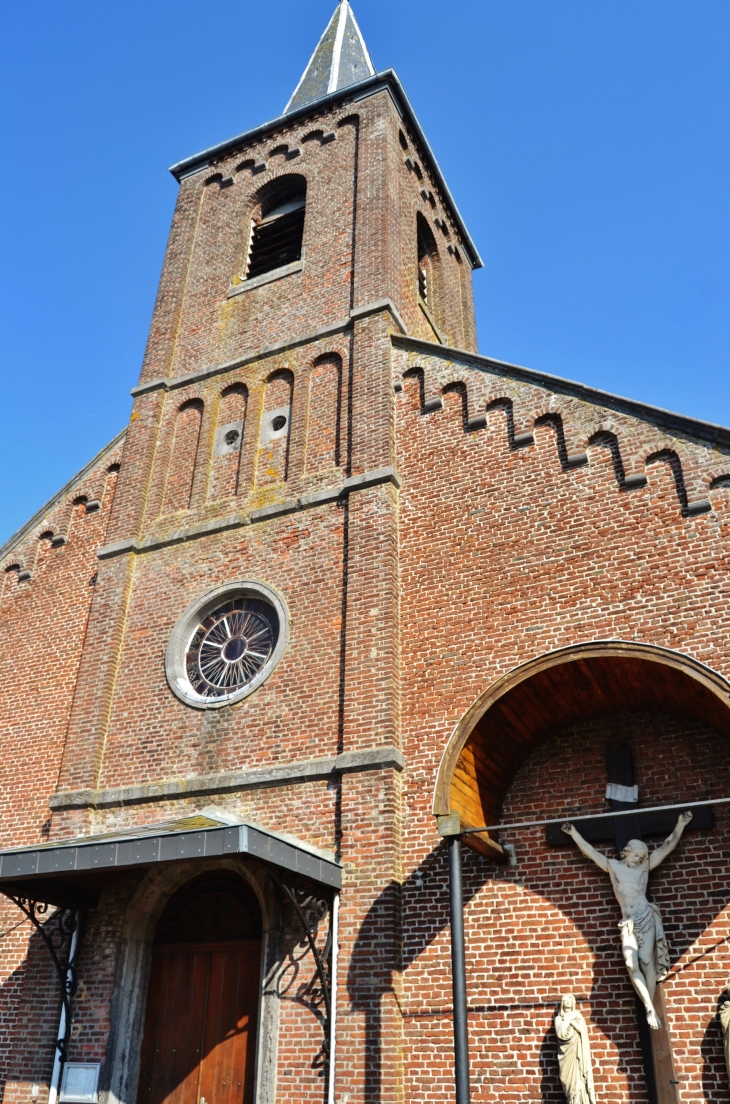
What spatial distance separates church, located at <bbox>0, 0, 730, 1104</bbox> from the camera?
8.01 metres

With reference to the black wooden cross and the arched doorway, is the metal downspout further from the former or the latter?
the arched doorway

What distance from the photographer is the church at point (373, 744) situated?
26.3ft

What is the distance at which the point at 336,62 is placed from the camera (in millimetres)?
20438

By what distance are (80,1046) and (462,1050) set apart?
4.32m

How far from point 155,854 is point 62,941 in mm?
2707

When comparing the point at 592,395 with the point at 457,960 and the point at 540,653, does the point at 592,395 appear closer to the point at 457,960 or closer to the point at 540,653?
the point at 540,653

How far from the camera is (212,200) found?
1697 centimetres

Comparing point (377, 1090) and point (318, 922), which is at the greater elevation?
point (318, 922)

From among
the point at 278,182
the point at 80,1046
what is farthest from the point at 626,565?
the point at 278,182

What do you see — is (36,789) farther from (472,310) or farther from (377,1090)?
(472,310)

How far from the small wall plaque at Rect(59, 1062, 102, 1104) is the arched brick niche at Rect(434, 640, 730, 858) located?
4.49m

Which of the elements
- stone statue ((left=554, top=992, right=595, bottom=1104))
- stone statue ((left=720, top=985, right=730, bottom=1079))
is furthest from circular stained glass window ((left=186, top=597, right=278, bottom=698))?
stone statue ((left=720, top=985, right=730, bottom=1079))

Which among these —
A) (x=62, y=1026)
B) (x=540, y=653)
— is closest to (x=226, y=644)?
(x=540, y=653)

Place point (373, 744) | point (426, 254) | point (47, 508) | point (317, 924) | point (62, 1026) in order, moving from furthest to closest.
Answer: point (426, 254)
point (47, 508)
point (62, 1026)
point (373, 744)
point (317, 924)
